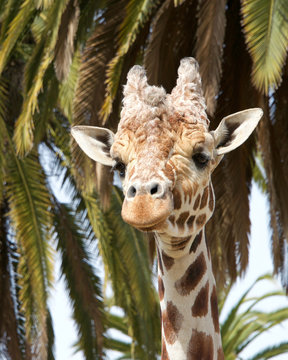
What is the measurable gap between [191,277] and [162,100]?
118 centimetres

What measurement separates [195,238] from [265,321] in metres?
16.7

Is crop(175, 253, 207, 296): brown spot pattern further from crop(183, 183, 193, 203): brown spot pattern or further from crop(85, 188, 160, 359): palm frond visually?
crop(85, 188, 160, 359): palm frond

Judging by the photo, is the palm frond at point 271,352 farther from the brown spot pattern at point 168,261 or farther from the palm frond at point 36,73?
the brown spot pattern at point 168,261

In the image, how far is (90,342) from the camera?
50.8 ft

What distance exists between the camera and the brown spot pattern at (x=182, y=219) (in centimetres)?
566

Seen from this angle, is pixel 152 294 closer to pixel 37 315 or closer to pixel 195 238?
pixel 37 315

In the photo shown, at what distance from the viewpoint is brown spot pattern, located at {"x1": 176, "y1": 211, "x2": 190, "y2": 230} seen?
566 centimetres

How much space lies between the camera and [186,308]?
590 centimetres

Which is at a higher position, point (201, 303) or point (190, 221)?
point (190, 221)

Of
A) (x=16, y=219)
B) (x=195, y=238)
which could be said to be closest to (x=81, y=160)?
(x=16, y=219)

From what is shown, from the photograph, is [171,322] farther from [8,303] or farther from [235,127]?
[8,303]

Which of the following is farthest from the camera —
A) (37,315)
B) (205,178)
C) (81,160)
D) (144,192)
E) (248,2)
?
(37,315)

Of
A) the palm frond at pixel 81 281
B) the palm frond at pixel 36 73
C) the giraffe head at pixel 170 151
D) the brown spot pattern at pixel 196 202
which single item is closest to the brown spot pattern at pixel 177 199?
the giraffe head at pixel 170 151

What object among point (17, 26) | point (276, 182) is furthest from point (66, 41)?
point (276, 182)
